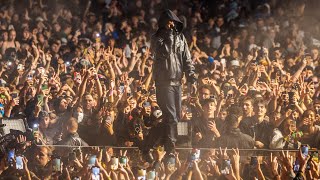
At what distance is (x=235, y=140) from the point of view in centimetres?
1046

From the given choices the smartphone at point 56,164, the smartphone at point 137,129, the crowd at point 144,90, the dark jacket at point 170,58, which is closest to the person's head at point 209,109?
the crowd at point 144,90

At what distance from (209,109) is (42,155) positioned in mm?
2289

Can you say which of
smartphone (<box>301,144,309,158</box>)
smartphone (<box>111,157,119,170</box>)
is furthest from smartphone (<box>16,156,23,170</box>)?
smartphone (<box>301,144,309,158</box>)

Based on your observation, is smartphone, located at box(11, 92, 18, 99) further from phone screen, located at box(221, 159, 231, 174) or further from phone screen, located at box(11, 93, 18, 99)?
phone screen, located at box(221, 159, 231, 174)

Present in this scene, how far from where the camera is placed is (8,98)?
11336 mm

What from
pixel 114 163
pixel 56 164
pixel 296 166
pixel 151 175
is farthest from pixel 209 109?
pixel 56 164

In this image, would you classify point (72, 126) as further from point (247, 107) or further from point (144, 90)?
point (247, 107)

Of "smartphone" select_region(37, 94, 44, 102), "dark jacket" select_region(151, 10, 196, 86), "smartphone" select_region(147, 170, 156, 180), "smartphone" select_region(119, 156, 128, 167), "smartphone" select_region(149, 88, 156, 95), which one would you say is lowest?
"smartphone" select_region(147, 170, 156, 180)

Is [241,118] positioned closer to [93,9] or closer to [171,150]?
[171,150]

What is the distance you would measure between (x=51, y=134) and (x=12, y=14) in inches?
157

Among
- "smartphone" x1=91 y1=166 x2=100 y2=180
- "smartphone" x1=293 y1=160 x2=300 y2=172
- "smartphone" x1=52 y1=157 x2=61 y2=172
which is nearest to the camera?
"smartphone" x1=91 y1=166 x2=100 y2=180

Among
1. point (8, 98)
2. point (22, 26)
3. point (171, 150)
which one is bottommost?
point (171, 150)

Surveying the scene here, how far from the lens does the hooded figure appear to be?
10.5m

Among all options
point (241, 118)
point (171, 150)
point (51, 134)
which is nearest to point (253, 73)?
point (241, 118)
